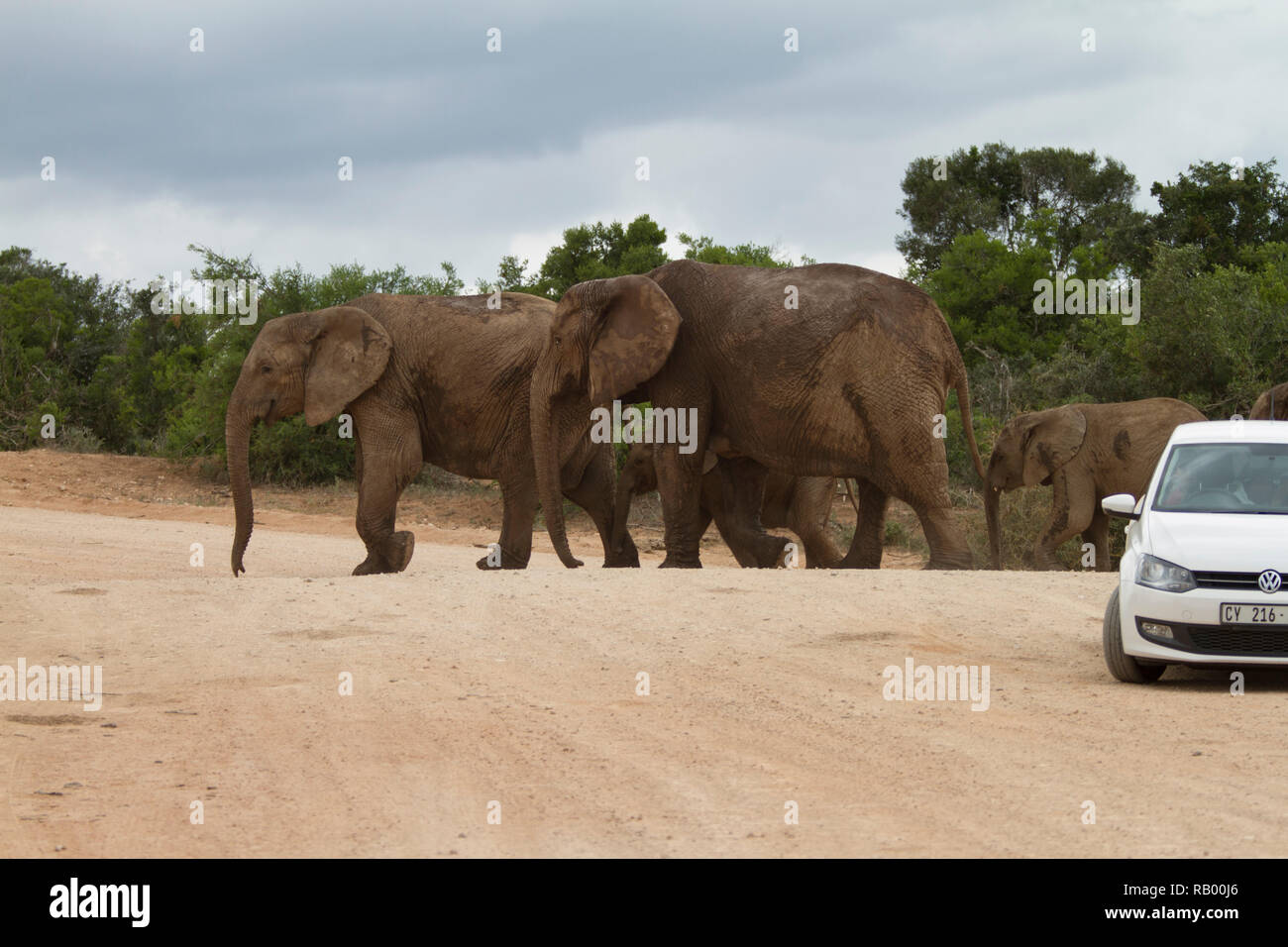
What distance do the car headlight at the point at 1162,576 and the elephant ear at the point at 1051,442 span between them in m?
10.0

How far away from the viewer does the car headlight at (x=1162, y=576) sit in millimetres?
8523

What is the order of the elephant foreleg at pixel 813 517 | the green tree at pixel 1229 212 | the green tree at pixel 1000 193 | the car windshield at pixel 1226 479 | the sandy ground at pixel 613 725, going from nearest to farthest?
the sandy ground at pixel 613 725 → the car windshield at pixel 1226 479 → the elephant foreleg at pixel 813 517 → the green tree at pixel 1229 212 → the green tree at pixel 1000 193

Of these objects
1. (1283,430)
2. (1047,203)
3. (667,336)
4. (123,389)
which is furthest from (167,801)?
(1047,203)

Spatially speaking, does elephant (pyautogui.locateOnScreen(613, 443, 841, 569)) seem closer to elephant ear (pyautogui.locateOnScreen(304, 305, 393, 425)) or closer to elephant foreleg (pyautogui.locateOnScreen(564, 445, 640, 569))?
elephant foreleg (pyautogui.locateOnScreen(564, 445, 640, 569))

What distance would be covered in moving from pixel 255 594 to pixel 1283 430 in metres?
6.97

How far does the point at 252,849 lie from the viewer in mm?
5246

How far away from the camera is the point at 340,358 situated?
14.7 meters

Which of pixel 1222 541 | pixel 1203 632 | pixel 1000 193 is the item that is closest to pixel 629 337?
pixel 1222 541

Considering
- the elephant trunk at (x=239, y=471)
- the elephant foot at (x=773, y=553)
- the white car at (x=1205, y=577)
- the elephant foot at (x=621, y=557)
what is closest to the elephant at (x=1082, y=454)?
the elephant foot at (x=773, y=553)

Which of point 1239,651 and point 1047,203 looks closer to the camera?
point 1239,651

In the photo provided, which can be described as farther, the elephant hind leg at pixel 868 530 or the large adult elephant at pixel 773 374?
the elephant hind leg at pixel 868 530

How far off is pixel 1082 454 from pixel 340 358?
8.98 m

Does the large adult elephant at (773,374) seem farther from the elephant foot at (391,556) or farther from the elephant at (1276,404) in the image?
the elephant at (1276,404)
